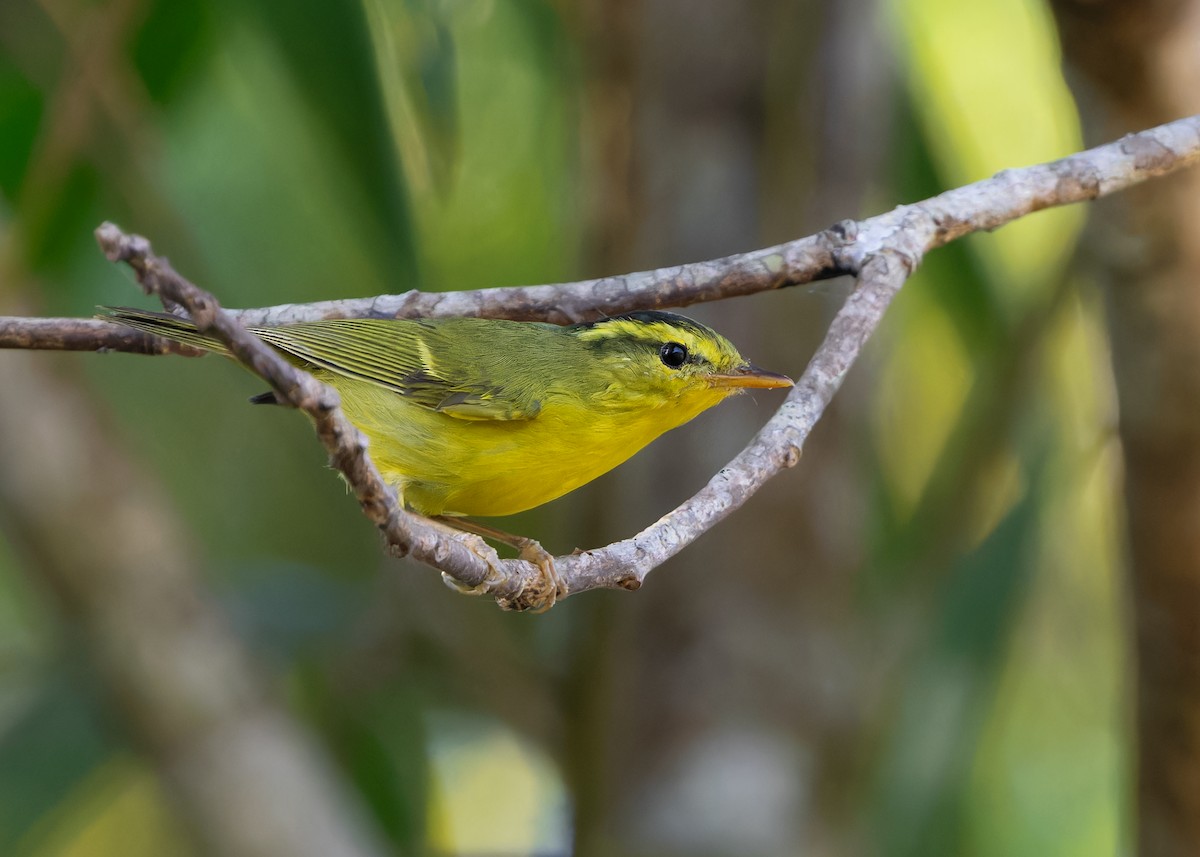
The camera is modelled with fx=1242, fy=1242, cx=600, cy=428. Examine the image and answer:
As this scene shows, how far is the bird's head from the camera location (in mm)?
3168

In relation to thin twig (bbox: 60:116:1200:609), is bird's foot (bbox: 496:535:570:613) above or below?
below

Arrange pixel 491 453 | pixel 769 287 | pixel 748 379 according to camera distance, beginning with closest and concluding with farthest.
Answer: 1. pixel 769 287
2. pixel 491 453
3. pixel 748 379

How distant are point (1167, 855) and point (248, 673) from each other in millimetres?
2908

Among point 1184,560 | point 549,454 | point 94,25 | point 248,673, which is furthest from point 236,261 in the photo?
point 1184,560

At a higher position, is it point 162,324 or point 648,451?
point 162,324

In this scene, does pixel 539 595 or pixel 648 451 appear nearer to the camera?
pixel 539 595

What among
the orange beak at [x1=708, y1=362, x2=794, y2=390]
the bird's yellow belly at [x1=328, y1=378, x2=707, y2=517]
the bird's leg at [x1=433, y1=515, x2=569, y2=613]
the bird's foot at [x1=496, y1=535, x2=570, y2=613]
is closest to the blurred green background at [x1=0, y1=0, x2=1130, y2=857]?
the orange beak at [x1=708, y1=362, x2=794, y2=390]

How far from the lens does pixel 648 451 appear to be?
4609mm

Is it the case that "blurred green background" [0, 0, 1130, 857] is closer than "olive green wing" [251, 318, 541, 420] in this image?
No

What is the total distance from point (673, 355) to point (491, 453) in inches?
22.4

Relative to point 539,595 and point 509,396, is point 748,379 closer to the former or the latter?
point 509,396

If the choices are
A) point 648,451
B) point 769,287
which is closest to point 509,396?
point 769,287

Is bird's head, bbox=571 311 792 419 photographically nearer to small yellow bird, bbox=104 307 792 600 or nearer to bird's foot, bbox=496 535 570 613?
small yellow bird, bbox=104 307 792 600

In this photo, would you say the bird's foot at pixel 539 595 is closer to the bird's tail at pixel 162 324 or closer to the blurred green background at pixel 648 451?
the bird's tail at pixel 162 324
